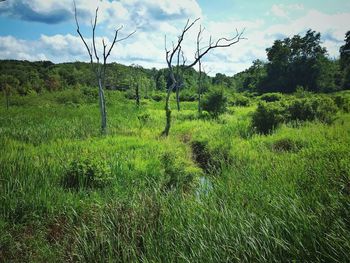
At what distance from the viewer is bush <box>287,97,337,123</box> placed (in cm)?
1733

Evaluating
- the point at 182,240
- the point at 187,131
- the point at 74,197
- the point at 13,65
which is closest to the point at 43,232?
the point at 74,197

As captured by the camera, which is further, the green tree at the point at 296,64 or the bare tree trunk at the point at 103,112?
the green tree at the point at 296,64

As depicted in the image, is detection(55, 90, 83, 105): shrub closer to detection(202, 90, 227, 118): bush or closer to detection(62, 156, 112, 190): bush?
detection(202, 90, 227, 118): bush

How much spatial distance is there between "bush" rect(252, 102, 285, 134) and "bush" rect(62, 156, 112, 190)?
1029cm

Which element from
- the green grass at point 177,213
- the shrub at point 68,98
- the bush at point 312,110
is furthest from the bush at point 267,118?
the shrub at point 68,98

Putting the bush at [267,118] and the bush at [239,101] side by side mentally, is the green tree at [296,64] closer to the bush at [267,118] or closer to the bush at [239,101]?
the bush at [239,101]

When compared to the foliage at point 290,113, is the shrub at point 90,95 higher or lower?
lower

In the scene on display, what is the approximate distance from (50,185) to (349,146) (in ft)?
27.2

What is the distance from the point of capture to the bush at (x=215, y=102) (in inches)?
999

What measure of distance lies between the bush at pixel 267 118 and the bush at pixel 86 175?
10285 millimetres

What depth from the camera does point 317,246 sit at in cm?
391

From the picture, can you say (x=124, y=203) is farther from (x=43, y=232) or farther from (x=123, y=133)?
(x=123, y=133)

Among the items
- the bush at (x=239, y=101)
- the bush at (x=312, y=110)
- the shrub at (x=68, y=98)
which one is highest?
the bush at (x=312, y=110)

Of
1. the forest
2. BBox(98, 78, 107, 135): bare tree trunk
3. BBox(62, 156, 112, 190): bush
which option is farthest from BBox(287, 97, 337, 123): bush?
BBox(62, 156, 112, 190): bush
